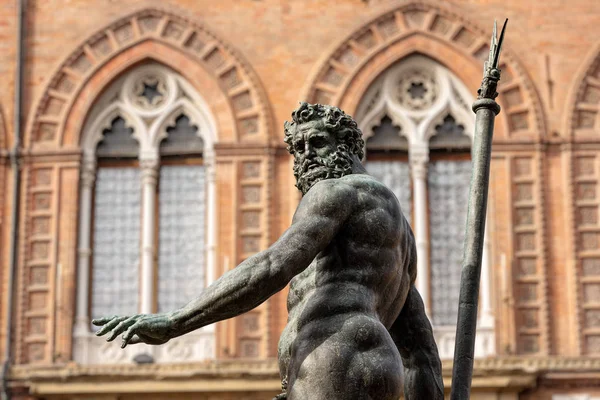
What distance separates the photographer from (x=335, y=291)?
605 centimetres

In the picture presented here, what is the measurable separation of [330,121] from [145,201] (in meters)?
15.4

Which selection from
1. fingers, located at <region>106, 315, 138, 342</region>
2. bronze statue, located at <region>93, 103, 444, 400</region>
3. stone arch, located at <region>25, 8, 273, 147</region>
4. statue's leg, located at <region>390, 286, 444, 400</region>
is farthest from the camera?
stone arch, located at <region>25, 8, 273, 147</region>

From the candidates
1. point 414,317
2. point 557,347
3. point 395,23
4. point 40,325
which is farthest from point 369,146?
point 414,317

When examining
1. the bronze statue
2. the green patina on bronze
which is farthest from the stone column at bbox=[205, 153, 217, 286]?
the bronze statue

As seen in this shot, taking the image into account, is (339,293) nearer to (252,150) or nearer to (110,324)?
(110,324)

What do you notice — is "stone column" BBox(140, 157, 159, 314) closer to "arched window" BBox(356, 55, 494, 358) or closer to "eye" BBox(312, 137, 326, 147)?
"arched window" BBox(356, 55, 494, 358)

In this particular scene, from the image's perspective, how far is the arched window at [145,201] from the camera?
21.4 metres

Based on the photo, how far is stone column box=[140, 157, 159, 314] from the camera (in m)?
21.2

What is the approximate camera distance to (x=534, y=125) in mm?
21766

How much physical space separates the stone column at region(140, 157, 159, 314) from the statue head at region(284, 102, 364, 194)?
14.9m

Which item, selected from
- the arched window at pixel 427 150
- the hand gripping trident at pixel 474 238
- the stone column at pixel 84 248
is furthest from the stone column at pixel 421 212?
the hand gripping trident at pixel 474 238

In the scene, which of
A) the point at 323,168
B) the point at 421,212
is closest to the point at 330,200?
the point at 323,168

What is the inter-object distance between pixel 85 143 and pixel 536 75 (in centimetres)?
627

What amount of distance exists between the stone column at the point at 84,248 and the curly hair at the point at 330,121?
15.1 m
